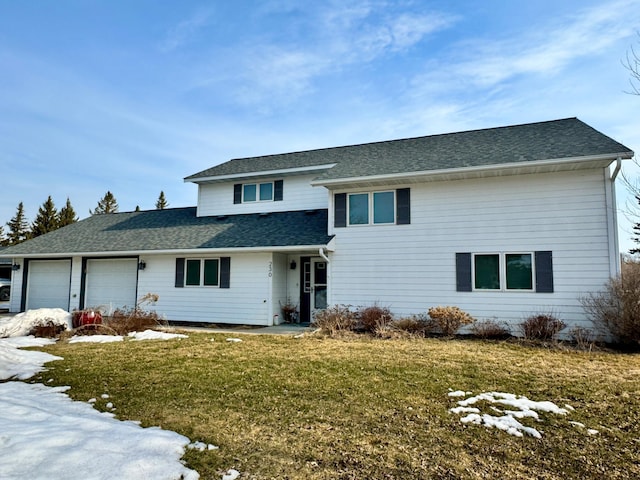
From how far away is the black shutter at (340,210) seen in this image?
39.2 ft

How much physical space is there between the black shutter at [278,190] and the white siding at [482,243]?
3.87m

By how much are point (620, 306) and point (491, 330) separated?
2.78 meters

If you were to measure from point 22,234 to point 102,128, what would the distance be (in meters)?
34.1

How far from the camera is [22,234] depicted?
41.6 metres

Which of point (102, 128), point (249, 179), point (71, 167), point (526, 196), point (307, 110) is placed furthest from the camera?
point (71, 167)

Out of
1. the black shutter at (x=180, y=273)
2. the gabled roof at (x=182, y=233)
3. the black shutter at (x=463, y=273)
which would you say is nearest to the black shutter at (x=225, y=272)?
the gabled roof at (x=182, y=233)

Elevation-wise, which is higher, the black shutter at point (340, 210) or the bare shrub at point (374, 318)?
the black shutter at point (340, 210)

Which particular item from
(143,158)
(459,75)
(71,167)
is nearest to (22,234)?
(71,167)

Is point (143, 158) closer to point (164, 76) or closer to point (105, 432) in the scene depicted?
point (164, 76)

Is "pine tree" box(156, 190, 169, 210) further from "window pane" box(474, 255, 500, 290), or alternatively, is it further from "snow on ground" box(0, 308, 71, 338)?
"window pane" box(474, 255, 500, 290)

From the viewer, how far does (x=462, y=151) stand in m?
11.6

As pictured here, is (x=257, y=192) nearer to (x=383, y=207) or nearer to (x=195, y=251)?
(x=195, y=251)

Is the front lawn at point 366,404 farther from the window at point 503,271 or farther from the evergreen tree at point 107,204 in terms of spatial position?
the evergreen tree at point 107,204

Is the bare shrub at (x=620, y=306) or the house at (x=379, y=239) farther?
the house at (x=379, y=239)
